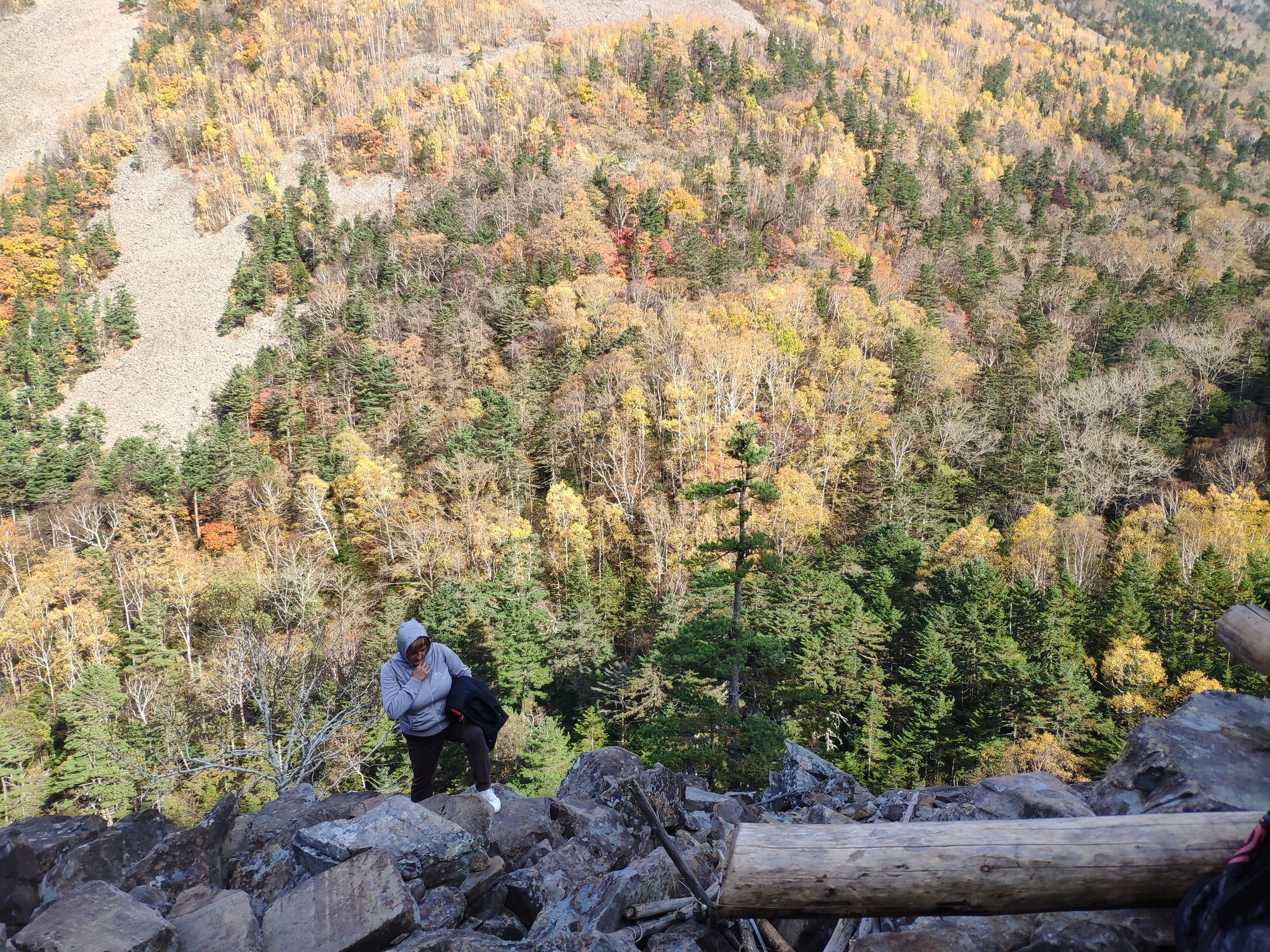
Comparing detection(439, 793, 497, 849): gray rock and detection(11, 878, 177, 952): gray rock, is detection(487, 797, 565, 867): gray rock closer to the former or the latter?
detection(439, 793, 497, 849): gray rock

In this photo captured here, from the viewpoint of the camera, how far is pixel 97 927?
3.39 meters

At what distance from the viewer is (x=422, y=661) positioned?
548cm

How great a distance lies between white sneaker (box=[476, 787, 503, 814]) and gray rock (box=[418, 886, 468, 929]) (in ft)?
4.47

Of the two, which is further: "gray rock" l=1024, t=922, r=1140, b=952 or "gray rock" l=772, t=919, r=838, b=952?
"gray rock" l=772, t=919, r=838, b=952

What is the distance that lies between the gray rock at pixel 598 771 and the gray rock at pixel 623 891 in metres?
2.89

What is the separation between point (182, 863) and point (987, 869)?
210 inches

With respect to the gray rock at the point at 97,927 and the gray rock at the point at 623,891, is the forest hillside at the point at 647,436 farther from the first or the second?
the gray rock at the point at 623,891

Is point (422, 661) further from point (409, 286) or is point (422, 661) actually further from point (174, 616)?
point (409, 286)

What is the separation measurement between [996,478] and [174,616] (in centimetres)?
4929

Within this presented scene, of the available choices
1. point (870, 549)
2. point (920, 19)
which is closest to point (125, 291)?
point (870, 549)

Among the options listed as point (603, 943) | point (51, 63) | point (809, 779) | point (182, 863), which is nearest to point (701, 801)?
point (809, 779)

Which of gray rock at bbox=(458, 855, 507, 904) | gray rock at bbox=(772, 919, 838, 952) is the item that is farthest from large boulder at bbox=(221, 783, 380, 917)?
gray rock at bbox=(772, 919, 838, 952)

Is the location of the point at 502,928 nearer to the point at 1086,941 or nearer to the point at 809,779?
the point at 1086,941

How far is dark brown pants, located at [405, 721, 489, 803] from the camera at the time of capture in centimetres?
574
